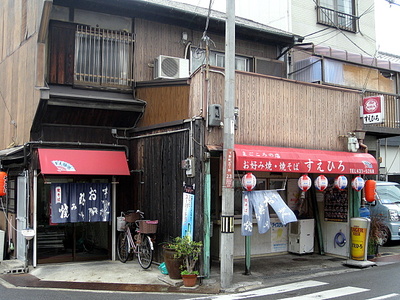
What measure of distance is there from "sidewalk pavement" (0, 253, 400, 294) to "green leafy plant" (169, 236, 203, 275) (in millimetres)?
395

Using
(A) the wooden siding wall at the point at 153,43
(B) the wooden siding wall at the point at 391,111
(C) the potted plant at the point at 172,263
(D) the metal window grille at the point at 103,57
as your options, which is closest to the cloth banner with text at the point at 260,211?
(C) the potted plant at the point at 172,263

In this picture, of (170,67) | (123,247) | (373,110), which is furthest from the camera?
(170,67)

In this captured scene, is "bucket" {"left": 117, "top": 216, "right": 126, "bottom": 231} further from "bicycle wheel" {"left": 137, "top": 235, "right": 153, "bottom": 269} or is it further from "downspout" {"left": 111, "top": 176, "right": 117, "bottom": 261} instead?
"bicycle wheel" {"left": 137, "top": 235, "right": 153, "bottom": 269}

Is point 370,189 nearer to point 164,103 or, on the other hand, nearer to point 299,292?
point 299,292

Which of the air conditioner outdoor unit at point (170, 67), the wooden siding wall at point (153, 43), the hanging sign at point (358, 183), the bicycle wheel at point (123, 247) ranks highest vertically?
the wooden siding wall at point (153, 43)

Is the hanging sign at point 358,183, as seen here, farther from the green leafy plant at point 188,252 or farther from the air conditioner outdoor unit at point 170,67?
the air conditioner outdoor unit at point 170,67

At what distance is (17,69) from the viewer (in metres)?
14.0

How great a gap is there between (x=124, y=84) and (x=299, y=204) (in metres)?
6.99

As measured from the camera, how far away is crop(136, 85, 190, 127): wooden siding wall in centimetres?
1135

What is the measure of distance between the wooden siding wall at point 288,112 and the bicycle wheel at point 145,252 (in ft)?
10.9

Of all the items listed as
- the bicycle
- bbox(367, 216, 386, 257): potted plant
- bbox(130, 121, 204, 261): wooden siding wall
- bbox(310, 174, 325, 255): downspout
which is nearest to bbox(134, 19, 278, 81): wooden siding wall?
bbox(130, 121, 204, 261): wooden siding wall

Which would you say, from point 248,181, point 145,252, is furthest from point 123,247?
point 248,181

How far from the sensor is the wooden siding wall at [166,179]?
404 inches

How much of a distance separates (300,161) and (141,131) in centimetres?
483
